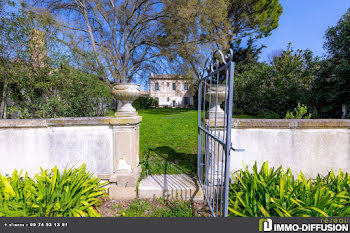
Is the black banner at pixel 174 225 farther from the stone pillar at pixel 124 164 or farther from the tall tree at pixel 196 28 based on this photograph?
the tall tree at pixel 196 28

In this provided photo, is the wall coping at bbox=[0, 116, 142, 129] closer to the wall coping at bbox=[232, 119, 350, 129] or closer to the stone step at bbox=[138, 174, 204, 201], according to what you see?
the stone step at bbox=[138, 174, 204, 201]

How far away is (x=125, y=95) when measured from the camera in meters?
2.34

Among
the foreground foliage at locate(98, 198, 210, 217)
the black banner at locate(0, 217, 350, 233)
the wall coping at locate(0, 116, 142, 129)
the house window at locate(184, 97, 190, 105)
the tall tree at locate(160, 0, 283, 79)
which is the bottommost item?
the foreground foliage at locate(98, 198, 210, 217)

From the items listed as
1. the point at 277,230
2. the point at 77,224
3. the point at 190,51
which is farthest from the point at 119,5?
the point at 277,230

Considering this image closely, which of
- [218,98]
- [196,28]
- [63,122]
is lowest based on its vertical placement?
Result: [63,122]

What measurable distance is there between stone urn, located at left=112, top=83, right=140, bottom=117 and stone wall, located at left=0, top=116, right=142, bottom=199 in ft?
0.43

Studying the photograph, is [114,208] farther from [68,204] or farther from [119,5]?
[119,5]

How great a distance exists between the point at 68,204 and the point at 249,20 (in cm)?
1732

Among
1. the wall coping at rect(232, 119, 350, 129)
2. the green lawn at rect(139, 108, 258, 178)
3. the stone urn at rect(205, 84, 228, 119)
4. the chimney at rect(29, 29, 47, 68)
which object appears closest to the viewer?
the stone urn at rect(205, 84, 228, 119)

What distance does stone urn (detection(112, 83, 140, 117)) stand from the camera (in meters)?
2.33

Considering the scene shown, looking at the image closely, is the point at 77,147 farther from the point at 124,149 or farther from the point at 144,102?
the point at 144,102

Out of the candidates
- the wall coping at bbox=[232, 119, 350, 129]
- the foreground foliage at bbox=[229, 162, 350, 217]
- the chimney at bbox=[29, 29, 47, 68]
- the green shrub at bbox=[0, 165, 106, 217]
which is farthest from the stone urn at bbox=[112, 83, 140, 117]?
the chimney at bbox=[29, 29, 47, 68]

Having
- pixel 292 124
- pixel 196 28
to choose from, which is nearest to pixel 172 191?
pixel 292 124

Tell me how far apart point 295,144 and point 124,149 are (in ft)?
8.75
